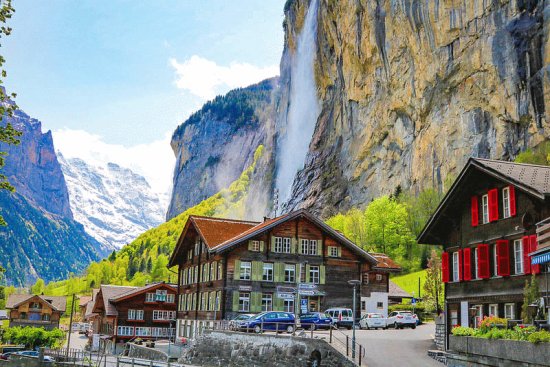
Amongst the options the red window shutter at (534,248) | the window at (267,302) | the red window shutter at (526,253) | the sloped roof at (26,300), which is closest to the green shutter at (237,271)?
the window at (267,302)

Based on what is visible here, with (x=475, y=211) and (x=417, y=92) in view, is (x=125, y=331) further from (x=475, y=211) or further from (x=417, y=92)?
(x=475, y=211)

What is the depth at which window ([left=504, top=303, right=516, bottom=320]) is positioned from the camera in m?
30.9

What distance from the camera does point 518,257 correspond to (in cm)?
3100

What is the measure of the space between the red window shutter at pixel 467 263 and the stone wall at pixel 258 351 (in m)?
8.84

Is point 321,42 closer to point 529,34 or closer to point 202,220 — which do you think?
point 529,34

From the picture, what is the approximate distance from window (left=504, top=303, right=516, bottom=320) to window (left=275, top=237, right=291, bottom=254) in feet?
77.6

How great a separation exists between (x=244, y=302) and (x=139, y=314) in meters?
34.8

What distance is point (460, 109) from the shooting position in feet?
298

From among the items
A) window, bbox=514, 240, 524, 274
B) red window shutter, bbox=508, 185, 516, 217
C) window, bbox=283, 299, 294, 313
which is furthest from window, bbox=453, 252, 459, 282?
window, bbox=283, 299, 294, 313

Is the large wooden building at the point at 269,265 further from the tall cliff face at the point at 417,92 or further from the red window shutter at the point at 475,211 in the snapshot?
the tall cliff face at the point at 417,92

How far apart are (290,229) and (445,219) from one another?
18009 mm

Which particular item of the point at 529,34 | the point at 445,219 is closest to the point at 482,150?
the point at 529,34

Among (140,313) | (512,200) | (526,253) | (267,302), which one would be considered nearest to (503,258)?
(526,253)

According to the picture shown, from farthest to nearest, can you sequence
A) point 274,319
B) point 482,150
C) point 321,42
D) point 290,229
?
point 321,42, point 482,150, point 290,229, point 274,319
